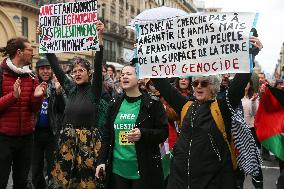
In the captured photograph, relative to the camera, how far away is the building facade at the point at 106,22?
97.6ft

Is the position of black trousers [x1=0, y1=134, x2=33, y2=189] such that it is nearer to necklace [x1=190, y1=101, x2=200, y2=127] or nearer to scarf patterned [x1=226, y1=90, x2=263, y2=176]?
necklace [x1=190, y1=101, x2=200, y2=127]

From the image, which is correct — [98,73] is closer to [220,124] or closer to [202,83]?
[202,83]

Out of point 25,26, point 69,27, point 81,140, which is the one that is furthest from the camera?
point 25,26

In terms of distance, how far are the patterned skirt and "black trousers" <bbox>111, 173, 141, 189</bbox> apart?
48 cm

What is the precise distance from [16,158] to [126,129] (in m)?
1.73

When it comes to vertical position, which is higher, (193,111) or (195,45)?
(195,45)

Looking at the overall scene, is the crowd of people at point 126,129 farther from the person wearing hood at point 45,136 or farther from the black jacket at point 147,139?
the person wearing hood at point 45,136

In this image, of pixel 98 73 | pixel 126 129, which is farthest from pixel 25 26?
pixel 126 129

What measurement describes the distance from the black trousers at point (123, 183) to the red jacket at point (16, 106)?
1484mm

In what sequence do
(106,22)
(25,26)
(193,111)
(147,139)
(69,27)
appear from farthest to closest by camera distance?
(106,22) < (25,26) < (69,27) < (147,139) < (193,111)

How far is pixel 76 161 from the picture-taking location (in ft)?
16.6

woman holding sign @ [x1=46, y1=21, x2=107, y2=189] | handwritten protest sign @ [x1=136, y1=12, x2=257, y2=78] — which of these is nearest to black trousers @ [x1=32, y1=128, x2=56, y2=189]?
woman holding sign @ [x1=46, y1=21, x2=107, y2=189]

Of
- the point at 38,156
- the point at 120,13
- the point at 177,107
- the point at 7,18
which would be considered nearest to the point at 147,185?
the point at 177,107

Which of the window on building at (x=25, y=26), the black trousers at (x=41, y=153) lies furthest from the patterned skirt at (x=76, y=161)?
the window on building at (x=25, y=26)
